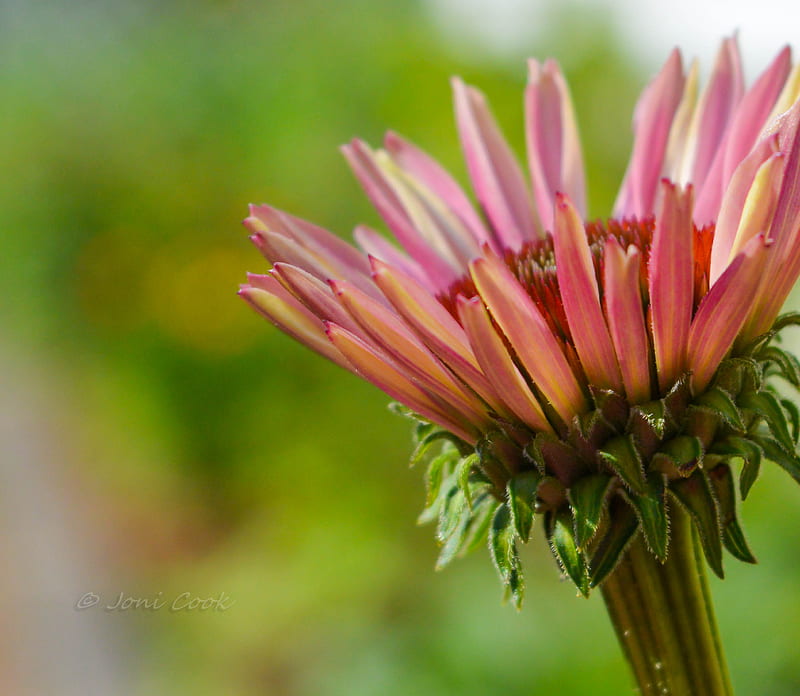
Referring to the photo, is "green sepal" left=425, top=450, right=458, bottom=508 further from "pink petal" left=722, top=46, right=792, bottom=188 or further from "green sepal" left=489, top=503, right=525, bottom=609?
"pink petal" left=722, top=46, right=792, bottom=188

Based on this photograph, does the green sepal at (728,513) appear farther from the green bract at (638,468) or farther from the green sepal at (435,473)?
the green sepal at (435,473)

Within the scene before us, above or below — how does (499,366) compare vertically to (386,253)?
below

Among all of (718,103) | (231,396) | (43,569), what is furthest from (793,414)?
(43,569)

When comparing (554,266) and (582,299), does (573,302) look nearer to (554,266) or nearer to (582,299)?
(582,299)

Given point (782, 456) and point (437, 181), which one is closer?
point (782, 456)

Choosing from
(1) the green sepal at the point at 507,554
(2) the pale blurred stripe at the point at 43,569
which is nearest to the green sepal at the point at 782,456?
(1) the green sepal at the point at 507,554

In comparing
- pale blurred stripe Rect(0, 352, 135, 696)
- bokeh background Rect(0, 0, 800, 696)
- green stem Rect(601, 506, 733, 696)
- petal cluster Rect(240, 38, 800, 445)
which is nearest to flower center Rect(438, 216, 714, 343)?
petal cluster Rect(240, 38, 800, 445)

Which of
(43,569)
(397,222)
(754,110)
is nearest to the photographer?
(754,110)
